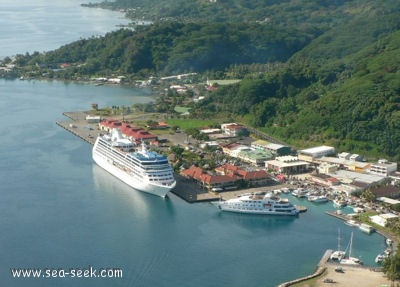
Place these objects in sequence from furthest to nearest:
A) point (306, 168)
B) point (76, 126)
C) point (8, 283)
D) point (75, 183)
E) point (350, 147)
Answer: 1. point (76, 126)
2. point (350, 147)
3. point (306, 168)
4. point (75, 183)
5. point (8, 283)

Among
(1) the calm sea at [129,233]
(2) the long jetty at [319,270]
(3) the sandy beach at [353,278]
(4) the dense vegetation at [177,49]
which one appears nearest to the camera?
(3) the sandy beach at [353,278]

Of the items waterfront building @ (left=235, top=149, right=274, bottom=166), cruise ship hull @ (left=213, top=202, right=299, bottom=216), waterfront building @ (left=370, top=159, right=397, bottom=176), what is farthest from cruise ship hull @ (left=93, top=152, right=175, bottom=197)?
waterfront building @ (left=370, top=159, right=397, bottom=176)

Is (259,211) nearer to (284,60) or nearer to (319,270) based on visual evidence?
(319,270)

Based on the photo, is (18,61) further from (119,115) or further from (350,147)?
(350,147)

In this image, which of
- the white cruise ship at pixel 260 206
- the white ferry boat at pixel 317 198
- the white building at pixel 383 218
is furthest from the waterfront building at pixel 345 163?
the white cruise ship at pixel 260 206

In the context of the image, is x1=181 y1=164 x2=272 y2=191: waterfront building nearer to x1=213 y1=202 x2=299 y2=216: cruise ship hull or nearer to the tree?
x1=213 y1=202 x2=299 y2=216: cruise ship hull

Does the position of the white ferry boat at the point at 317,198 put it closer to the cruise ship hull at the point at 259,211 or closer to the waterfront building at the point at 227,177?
the cruise ship hull at the point at 259,211

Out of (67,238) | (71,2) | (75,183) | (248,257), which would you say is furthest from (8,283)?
(71,2)
